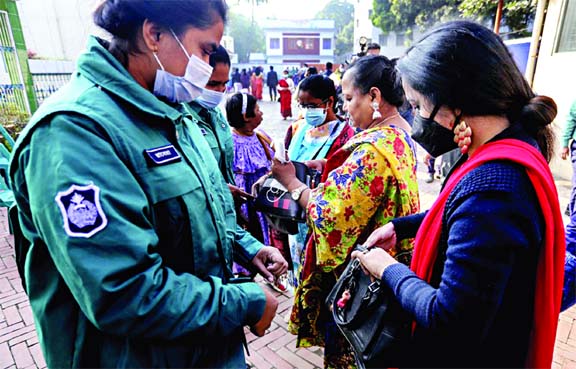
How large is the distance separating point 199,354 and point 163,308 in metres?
0.25

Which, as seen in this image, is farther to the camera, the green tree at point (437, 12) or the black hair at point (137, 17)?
the green tree at point (437, 12)

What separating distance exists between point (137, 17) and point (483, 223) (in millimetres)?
1156

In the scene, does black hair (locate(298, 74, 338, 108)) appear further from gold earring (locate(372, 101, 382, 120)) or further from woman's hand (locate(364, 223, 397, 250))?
woman's hand (locate(364, 223, 397, 250))

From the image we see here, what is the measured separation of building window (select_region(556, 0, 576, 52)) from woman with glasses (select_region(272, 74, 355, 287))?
5.34 m

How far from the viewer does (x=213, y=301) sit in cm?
98

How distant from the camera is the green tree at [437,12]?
1120 centimetres

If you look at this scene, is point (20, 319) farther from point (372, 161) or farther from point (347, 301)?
point (372, 161)

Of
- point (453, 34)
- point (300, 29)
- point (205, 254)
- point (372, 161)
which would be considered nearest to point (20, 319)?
point (205, 254)

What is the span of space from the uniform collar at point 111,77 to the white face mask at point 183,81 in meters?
0.14

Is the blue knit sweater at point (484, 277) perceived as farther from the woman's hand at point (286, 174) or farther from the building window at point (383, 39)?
the building window at point (383, 39)

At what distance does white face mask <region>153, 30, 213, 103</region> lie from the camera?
3.74 feet

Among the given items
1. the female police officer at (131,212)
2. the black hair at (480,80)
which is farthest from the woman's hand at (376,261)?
the black hair at (480,80)

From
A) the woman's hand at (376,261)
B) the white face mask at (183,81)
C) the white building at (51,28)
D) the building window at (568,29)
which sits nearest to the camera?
the white face mask at (183,81)

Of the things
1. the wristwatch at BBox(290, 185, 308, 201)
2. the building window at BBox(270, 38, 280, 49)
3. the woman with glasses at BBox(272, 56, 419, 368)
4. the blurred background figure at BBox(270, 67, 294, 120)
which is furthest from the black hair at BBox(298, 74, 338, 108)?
the building window at BBox(270, 38, 280, 49)
